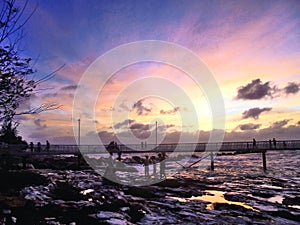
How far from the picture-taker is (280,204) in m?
15.4

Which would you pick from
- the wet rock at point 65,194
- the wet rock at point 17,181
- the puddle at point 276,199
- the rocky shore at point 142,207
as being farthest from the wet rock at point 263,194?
the wet rock at point 17,181

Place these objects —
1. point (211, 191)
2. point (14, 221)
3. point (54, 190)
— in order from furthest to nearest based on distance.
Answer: point (211, 191) → point (54, 190) → point (14, 221)

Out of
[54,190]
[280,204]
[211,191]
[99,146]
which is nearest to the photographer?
[280,204]

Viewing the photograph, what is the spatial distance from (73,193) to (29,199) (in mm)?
2850

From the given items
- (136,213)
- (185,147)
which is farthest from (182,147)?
(136,213)

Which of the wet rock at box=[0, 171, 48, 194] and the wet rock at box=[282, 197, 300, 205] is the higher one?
the wet rock at box=[0, 171, 48, 194]

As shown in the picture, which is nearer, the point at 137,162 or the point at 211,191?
the point at 211,191

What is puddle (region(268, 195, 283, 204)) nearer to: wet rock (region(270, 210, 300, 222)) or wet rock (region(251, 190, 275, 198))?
wet rock (region(251, 190, 275, 198))

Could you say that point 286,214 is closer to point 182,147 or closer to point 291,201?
point 291,201

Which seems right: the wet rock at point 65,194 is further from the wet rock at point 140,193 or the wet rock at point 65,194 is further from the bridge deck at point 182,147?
the bridge deck at point 182,147

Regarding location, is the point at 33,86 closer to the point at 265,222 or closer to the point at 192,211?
the point at 192,211

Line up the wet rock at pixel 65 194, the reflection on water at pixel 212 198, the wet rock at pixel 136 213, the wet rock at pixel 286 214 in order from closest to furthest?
the wet rock at pixel 136 213, the wet rock at pixel 286 214, the wet rock at pixel 65 194, the reflection on water at pixel 212 198

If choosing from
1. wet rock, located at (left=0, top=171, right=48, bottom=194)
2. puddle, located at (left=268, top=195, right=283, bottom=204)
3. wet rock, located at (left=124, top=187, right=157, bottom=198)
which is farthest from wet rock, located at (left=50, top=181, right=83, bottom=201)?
puddle, located at (left=268, top=195, right=283, bottom=204)

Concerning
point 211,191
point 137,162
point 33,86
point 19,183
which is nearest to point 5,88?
point 33,86
